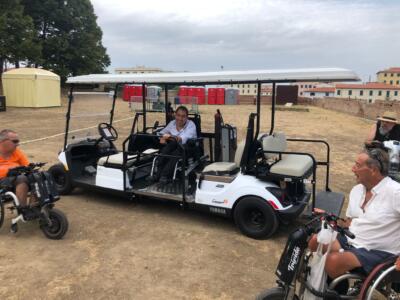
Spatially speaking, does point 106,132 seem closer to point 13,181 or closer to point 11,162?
point 11,162

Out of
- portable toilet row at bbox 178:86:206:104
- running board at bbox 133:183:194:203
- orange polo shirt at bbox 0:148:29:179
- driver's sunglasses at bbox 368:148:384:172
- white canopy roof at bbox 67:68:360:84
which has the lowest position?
running board at bbox 133:183:194:203

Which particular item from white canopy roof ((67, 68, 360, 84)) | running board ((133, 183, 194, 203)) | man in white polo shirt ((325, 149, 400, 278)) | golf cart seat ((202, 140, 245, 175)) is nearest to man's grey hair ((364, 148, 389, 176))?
man in white polo shirt ((325, 149, 400, 278))

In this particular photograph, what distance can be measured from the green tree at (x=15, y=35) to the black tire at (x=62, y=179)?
22471mm

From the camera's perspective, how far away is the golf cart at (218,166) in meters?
4.01

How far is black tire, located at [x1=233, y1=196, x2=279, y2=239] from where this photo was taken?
13.2 feet

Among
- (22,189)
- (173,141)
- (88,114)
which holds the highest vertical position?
(88,114)

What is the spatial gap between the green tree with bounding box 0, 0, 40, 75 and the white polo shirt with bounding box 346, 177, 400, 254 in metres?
26.8

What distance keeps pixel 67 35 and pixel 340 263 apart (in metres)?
36.8

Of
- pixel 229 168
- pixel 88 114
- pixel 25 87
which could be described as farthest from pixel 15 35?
pixel 229 168

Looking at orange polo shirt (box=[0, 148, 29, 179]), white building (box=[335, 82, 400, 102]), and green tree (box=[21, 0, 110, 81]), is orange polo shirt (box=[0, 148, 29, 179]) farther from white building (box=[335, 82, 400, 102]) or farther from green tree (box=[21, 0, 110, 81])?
white building (box=[335, 82, 400, 102])

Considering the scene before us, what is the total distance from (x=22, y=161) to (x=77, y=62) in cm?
3226

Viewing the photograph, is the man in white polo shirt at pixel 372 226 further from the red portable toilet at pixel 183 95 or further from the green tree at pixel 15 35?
the green tree at pixel 15 35

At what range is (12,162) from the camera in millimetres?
4414

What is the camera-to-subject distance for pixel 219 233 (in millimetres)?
4336
